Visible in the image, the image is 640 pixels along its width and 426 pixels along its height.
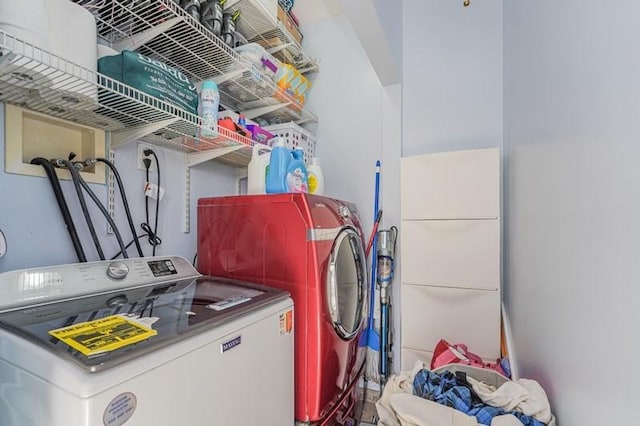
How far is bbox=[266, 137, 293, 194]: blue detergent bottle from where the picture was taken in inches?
69.4

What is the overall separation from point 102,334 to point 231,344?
35 cm

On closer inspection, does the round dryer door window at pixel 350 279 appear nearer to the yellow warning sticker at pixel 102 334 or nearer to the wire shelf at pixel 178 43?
the yellow warning sticker at pixel 102 334

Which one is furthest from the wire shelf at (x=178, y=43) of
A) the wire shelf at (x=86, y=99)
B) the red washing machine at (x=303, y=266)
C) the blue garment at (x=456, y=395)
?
the blue garment at (x=456, y=395)

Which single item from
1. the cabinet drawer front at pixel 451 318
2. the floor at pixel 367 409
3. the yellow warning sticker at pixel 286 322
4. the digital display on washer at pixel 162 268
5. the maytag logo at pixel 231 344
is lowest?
the floor at pixel 367 409

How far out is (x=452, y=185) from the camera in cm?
206

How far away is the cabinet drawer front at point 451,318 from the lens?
195 centimetres

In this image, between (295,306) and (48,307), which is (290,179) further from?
(48,307)

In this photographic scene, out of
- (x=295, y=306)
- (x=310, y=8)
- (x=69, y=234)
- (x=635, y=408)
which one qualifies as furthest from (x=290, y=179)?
(x=310, y=8)

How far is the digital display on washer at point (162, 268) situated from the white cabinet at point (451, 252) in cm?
155

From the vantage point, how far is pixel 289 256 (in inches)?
58.6

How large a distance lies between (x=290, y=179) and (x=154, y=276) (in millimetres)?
891

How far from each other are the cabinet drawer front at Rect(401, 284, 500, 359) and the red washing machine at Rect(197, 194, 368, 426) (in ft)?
1.80

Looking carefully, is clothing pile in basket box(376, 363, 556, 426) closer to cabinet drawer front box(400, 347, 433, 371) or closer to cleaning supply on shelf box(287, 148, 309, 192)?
cabinet drawer front box(400, 347, 433, 371)

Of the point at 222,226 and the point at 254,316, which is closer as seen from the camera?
the point at 254,316
